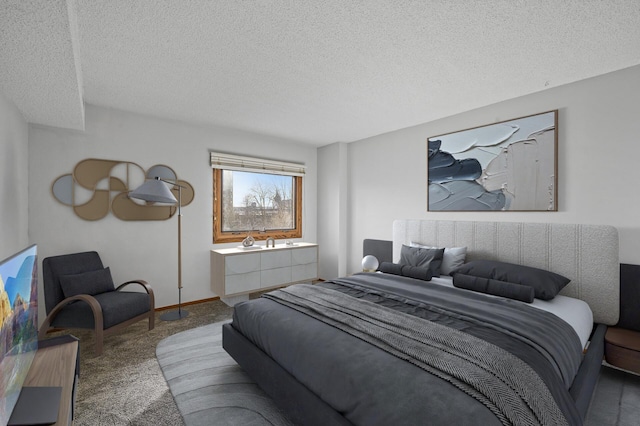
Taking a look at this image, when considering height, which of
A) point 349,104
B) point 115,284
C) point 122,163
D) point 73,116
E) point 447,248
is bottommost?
point 115,284

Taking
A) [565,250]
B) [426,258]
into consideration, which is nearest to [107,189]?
[426,258]

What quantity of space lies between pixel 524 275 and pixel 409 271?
105 centimetres

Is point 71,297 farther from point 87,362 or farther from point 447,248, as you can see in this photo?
point 447,248

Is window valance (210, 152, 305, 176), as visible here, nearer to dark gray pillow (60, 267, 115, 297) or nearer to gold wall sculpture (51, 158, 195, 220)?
gold wall sculpture (51, 158, 195, 220)

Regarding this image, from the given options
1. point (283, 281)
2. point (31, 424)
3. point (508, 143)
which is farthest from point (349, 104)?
point (31, 424)

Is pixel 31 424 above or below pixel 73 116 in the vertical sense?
below

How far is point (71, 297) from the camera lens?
8.98 feet

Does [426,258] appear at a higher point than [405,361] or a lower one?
higher

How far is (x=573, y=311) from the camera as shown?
2.35m

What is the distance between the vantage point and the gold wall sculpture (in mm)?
3369

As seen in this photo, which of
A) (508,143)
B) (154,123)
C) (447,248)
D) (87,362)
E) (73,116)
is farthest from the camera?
(154,123)

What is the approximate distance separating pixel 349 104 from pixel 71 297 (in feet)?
11.3

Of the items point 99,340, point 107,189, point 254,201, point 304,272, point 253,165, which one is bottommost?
point 99,340

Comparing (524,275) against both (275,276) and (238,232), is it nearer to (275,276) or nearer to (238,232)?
(275,276)
